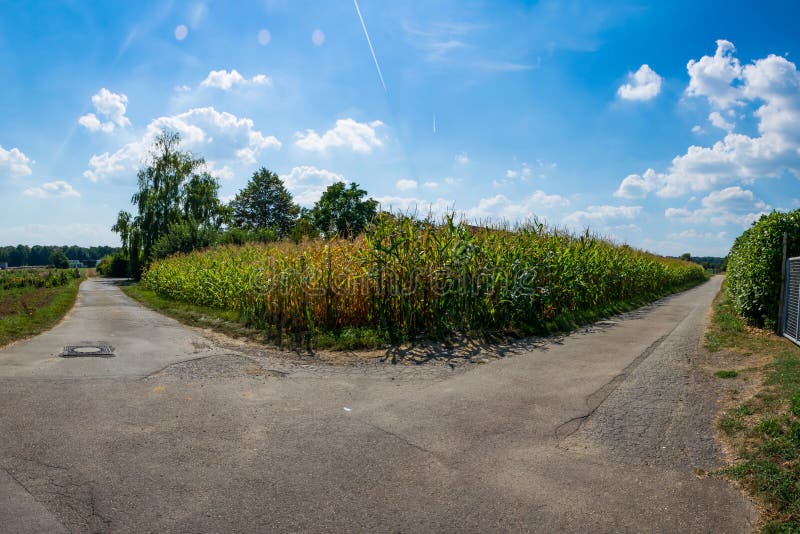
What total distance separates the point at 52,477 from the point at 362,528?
8.11ft


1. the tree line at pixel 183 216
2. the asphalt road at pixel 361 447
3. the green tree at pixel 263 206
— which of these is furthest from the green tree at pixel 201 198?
the asphalt road at pixel 361 447

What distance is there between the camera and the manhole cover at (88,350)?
7.90m

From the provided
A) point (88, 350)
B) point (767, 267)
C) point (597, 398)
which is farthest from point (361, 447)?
point (767, 267)

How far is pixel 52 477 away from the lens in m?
3.55

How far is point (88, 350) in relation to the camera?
8188 mm

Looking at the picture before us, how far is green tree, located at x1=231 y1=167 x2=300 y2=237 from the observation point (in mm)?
64750

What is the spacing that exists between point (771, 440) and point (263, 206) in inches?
2603

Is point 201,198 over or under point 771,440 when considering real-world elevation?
over

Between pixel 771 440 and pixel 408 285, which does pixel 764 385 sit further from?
pixel 408 285

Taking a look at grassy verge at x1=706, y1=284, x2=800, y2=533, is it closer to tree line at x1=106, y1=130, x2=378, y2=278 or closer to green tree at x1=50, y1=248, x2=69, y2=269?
tree line at x1=106, y1=130, x2=378, y2=278

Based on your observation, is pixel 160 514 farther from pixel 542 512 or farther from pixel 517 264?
pixel 517 264

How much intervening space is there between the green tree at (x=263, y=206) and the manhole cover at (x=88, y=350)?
56971 millimetres

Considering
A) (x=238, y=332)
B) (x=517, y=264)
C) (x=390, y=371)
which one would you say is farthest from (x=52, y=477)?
(x=517, y=264)

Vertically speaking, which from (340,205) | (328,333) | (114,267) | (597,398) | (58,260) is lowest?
(597,398)
